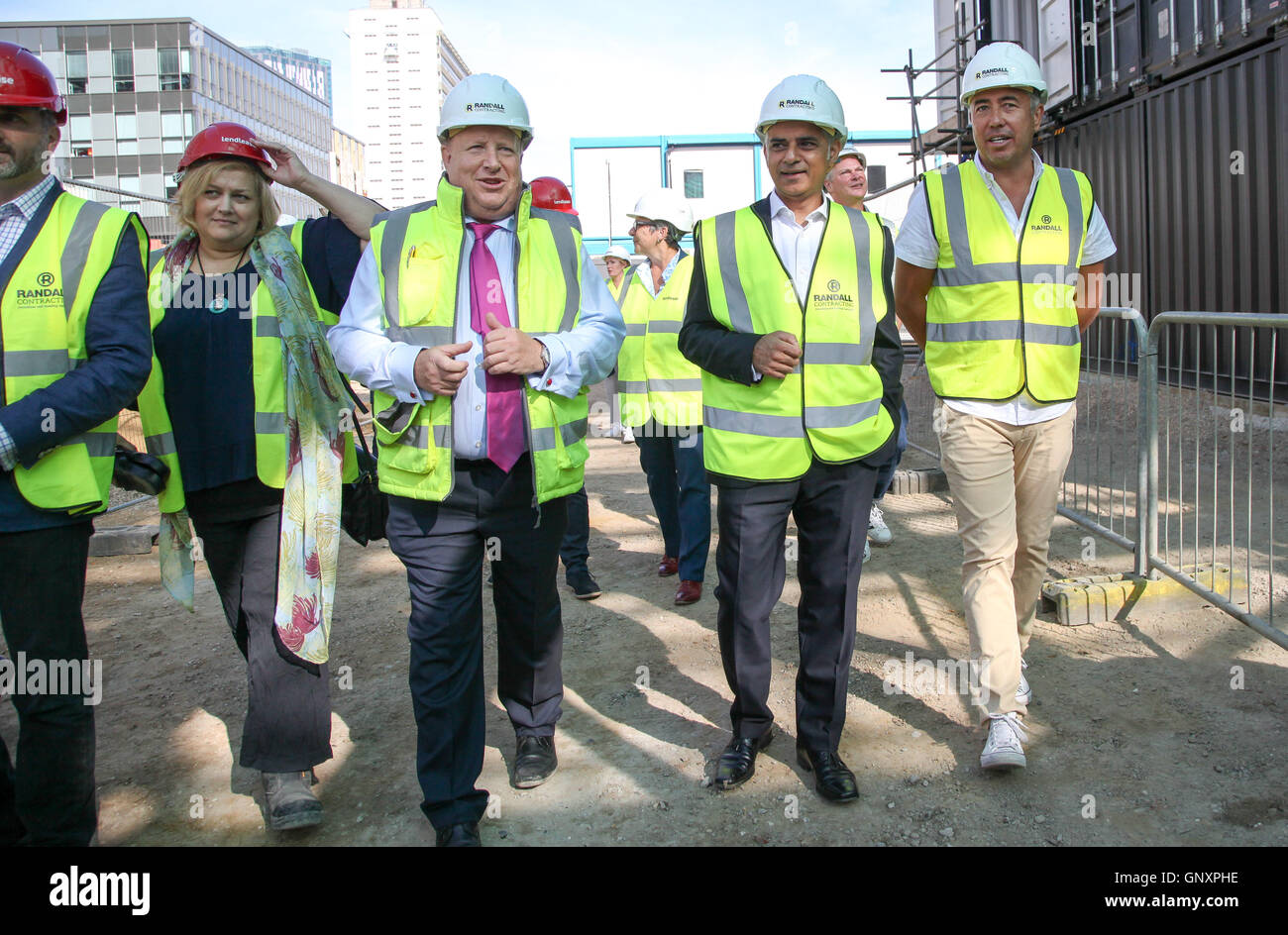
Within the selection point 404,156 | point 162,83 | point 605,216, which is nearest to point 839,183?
point 605,216

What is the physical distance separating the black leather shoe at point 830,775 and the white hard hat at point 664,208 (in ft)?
11.8

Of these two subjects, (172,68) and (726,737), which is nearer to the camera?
(726,737)

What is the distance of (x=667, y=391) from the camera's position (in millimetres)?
5918

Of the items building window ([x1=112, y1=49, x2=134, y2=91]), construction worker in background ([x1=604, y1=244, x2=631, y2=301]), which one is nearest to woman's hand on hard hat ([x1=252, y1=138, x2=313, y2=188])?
construction worker in background ([x1=604, y1=244, x2=631, y2=301])

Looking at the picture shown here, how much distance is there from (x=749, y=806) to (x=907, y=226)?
6.94 ft

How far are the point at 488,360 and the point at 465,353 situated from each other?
4.2 inches

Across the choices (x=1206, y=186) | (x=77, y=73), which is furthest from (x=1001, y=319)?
(x=77, y=73)

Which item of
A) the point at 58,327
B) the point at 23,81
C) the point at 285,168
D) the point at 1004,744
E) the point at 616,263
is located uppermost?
the point at 616,263

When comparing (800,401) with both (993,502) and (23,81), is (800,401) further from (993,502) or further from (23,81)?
(23,81)
